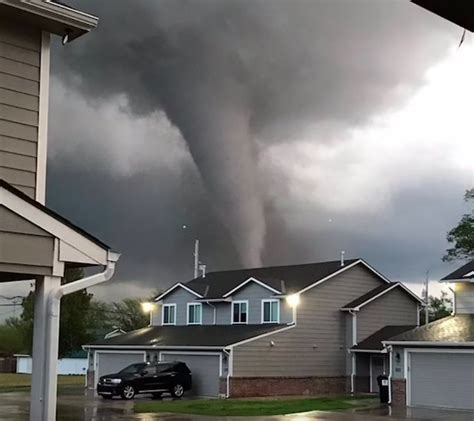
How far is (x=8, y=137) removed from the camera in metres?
7.86

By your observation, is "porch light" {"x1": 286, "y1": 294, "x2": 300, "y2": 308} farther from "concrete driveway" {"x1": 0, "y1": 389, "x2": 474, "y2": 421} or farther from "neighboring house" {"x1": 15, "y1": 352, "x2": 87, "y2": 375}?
"neighboring house" {"x1": 15, "y1": 352, "x2": 87, "y2": 375}

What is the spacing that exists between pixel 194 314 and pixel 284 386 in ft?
25.3

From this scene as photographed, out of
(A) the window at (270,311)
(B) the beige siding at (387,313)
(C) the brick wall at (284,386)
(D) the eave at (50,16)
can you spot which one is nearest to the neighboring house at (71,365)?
(A) the window at (270,311)

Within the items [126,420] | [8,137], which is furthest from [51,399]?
[126,420]

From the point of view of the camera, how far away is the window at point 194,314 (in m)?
40.2

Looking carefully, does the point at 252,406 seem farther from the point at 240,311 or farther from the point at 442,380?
the point at 240,311

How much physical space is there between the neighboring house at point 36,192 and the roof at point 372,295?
30.1 meters

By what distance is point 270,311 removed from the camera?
3675cm

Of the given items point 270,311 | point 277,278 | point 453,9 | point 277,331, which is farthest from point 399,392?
point 453,9

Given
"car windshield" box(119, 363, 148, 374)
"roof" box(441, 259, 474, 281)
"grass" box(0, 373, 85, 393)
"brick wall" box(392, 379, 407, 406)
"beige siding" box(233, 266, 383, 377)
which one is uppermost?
"roof" box(441, 259, 474, 281)

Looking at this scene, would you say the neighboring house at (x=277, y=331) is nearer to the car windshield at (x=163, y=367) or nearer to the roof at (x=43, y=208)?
the car windshield at (x=163, y=367)

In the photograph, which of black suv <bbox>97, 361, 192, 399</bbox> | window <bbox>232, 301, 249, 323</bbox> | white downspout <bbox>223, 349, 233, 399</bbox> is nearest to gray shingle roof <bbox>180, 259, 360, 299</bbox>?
window <bbox>232, 301, 249, 323</bbox>

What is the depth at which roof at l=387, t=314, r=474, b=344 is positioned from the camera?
91.6 ft

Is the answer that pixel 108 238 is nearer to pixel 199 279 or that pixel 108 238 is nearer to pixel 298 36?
pixel 199 279
